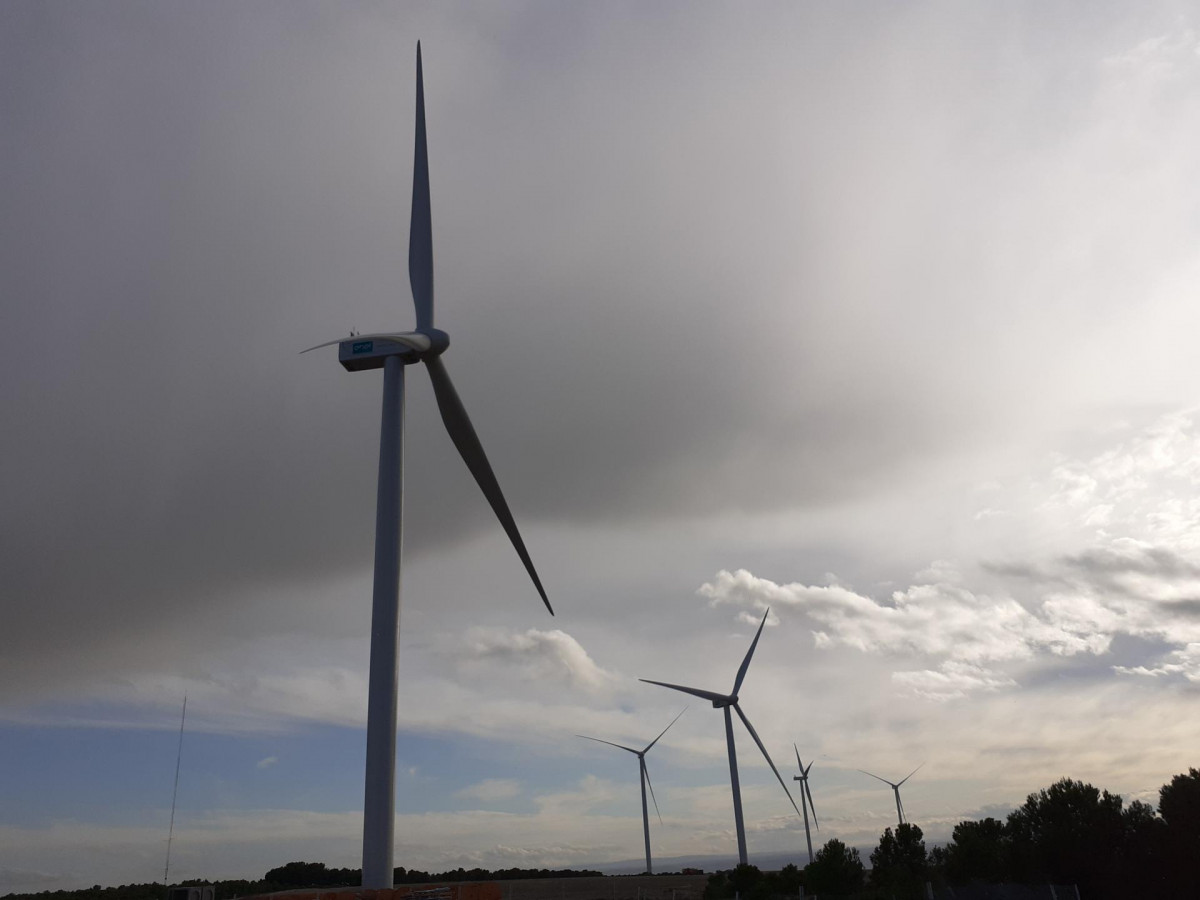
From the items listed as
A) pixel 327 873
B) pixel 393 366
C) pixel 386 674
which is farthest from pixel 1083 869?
pixel 327 873

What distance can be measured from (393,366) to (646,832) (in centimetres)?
9933

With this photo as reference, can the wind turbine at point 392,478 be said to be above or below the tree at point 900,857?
above

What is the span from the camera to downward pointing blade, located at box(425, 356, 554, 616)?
4259cm

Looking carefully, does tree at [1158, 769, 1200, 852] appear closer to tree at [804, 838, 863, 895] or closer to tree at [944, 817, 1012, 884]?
tree at [944, 817, 1012, 884]

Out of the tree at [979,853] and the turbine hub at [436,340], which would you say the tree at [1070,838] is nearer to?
the tree at [979,853]

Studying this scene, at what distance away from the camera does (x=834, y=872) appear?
6519 cm

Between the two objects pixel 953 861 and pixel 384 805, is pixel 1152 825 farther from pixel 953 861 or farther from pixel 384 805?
pixel 384 805

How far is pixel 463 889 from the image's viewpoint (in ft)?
98.9

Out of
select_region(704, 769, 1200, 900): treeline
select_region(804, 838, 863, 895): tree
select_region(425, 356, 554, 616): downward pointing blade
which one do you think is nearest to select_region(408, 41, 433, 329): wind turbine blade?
select_region(425, 356, 554, 616): downward pointing blade

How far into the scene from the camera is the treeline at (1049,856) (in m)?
52.8

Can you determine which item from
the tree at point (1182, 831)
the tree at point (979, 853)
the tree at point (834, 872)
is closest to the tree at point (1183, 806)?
the tree at point (1182, 831)

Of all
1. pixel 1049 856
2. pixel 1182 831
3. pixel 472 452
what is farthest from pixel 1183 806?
pixel 472 452

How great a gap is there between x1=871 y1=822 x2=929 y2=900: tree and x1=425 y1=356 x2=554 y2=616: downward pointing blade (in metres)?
42.3

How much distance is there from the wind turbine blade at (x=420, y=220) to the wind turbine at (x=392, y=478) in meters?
0.06
